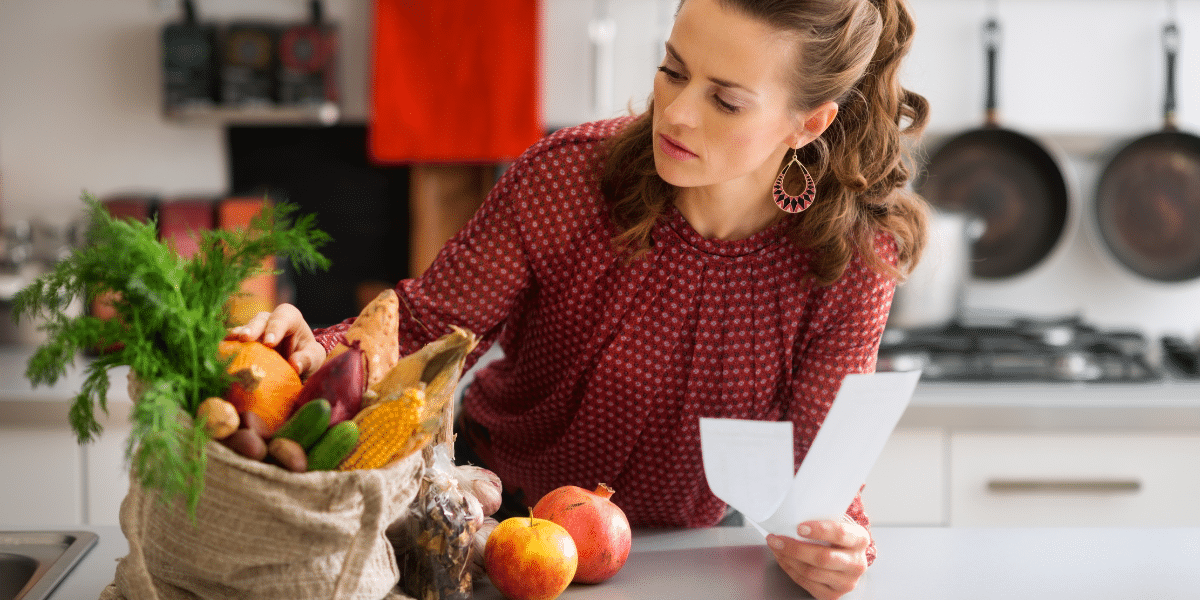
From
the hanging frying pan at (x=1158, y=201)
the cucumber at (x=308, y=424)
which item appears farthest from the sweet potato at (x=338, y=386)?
the hanging frying pan at (x=1158, y=201)

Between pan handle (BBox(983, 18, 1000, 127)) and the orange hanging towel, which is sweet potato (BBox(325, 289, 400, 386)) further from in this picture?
pan handle (BBox(983, 18, 1000, 127))

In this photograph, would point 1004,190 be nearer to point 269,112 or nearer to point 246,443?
point 269,112

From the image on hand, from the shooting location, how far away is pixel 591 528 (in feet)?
2.79

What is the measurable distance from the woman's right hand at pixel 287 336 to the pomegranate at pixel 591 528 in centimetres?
24

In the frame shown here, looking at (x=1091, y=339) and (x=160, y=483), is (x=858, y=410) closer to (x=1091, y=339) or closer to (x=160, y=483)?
(x=160, y=483)

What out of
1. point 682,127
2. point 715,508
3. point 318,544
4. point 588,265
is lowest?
point 715,508

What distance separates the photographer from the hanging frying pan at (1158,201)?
230 cm

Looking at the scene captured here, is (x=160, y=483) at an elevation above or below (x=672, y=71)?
below

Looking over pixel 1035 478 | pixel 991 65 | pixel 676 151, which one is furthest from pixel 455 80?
pixel 1035 478

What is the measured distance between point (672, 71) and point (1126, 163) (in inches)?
69.4

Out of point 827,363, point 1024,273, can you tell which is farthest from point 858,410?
point 1024,273

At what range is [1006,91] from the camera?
2.37m

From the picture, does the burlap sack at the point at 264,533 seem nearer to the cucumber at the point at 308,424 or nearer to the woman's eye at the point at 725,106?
the cucumber at the point at 308,424

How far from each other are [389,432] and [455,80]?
171 centimetres
